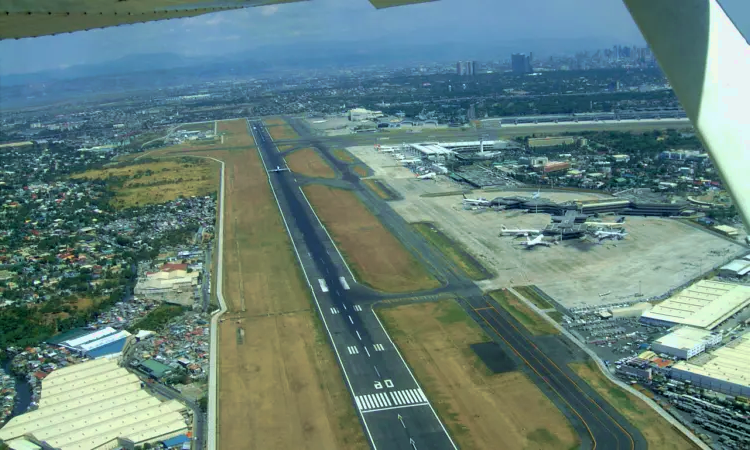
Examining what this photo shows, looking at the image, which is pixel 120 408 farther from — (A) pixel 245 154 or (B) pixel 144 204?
(A) pixel 245 154

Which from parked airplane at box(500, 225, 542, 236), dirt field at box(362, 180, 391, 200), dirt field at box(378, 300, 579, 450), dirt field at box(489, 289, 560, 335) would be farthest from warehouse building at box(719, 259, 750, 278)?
dirt field at box(362, 180, 391, 200)

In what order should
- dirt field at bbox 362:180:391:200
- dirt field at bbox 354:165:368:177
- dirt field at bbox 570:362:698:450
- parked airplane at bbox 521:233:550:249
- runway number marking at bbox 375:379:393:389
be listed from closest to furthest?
1. dirt field at bbox 570:362:698:450
2. runway number marking at bbox 375:379:393:389
3. parked airplane at bbox 521:233:550:249
4. dirt field at bbox 362:180:391:200
5. dirt field at bbox 354:165:368:177

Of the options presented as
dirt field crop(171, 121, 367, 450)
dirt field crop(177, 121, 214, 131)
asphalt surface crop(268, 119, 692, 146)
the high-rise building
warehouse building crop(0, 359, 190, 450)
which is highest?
the high-rise building

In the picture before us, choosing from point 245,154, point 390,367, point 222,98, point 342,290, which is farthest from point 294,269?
point 222,98

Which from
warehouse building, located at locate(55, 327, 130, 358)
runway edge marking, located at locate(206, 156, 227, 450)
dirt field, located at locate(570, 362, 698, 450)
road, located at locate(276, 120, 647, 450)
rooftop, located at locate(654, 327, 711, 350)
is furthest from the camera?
warehouse building, located at locate(55, 327, 130, 358)

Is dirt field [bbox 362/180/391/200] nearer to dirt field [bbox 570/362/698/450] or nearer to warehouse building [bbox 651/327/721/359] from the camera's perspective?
warehouse building [bbox 651/327/721/359]

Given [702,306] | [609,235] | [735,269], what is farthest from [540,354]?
[609,235]
